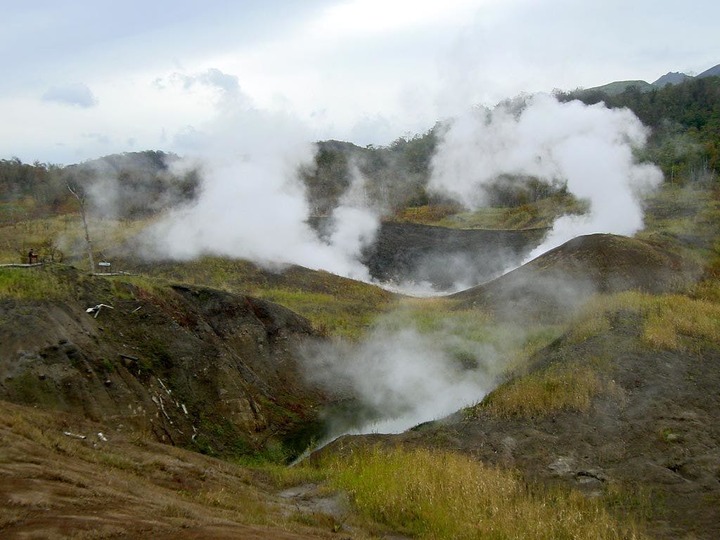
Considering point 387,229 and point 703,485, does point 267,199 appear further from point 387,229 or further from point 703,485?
point 703,485

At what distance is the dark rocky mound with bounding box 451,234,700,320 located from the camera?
31.0 m

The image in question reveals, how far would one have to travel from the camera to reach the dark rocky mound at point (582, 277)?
1221 inches

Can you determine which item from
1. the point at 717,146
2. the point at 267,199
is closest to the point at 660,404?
the point at 267,199

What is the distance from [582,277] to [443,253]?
79.6ft

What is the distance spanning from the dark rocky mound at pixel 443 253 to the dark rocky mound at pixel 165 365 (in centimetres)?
2760

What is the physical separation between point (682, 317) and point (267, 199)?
3249 centimetres

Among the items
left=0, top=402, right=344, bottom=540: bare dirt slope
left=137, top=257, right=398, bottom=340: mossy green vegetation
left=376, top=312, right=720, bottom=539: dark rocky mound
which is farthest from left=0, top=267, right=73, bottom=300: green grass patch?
left=137, top=257, right=398, bottom=340: mossy green vegetation

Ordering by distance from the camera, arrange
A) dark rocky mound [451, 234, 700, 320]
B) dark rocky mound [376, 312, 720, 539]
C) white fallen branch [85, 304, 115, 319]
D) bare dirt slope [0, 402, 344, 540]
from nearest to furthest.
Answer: bare dirt slope [0, 402, 344, 540] → dark rocky mound [376, 312, 720, 539] → white fallen branch [85, 304, 115, 319] → dark rocky mound [451, 234, 700, 320]

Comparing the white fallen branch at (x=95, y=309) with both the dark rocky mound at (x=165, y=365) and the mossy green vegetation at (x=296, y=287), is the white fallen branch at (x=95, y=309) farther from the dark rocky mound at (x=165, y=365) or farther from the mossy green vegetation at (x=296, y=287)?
the mossy green vegetation at (x=296, y=287)

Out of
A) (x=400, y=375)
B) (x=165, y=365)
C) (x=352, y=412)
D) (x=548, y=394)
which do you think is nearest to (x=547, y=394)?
(x=548, y=394)

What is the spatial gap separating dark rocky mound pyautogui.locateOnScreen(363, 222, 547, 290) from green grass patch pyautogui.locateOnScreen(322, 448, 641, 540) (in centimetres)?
3791

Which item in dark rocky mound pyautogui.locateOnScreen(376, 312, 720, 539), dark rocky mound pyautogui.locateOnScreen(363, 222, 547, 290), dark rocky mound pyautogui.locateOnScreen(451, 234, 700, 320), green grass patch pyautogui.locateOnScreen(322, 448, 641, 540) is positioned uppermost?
dark rocky mound pyautogui.locateOnScreen(363, 222, 547, 290)

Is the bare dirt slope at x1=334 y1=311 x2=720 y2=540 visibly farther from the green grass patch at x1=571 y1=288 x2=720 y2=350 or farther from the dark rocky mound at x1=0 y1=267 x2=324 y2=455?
the dark rocky mound at x1=0 y1=267 x2=324 y2=455

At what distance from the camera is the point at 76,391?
1495 centimetres
